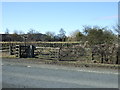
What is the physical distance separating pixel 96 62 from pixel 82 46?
2.58 meters

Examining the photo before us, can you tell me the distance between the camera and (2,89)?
858cm

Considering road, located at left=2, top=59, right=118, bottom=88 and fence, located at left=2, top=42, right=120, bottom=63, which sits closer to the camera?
road, located at left=2, top=59, right=118, bottom=88

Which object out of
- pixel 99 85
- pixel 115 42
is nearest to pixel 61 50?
pixel 115 42

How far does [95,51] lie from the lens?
1905 centimetres

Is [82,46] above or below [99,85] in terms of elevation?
above

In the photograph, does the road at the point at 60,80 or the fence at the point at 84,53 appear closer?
the road at the point at 60,80

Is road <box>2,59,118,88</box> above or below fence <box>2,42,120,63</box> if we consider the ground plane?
below

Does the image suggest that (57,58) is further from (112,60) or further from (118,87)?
(118,87)

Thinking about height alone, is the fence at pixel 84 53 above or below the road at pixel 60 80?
above

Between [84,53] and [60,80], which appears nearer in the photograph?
[60,80]

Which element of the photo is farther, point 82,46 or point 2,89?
point 82,46

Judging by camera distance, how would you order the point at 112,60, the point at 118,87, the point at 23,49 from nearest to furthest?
1. the point at 118,87
2. the point at 112,60
3. the point at 23,49

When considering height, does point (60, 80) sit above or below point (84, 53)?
below

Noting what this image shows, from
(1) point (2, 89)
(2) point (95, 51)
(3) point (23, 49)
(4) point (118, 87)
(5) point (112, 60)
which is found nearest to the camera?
(1) point (2, 89)
